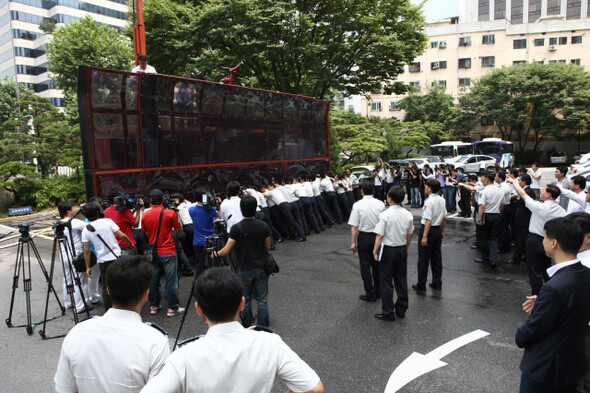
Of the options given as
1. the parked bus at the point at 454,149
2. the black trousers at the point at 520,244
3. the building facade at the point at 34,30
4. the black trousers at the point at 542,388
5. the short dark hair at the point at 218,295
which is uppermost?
the building facade at the point at 34,30

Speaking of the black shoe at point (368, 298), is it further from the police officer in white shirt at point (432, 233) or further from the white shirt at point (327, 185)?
the white shirt at point (327, 185)

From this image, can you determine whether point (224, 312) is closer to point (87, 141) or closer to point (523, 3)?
point (87, 141)

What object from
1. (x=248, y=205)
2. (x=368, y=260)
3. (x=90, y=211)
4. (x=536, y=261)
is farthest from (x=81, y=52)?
(x=536, y=261)

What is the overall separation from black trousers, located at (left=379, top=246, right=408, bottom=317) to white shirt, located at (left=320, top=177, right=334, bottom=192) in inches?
258

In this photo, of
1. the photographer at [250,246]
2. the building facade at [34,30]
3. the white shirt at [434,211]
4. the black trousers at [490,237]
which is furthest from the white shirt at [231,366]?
the building facade at [34,30]

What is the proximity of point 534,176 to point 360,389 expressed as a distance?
8.16 metres

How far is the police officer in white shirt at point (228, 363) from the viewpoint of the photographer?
168 cm

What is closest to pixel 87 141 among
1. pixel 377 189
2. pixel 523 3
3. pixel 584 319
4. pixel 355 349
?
pixel 355 349

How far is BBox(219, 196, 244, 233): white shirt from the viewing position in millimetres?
6402

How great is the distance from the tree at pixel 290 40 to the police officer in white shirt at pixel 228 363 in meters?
14.6

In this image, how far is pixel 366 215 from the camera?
580cm

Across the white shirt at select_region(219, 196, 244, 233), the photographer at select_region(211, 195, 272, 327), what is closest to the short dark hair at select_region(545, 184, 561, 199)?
the photographer at select_region(211, 195, 272, 327)

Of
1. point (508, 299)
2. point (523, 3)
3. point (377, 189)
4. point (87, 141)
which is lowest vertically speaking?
point (508, 299)

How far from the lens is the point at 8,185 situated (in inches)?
615
